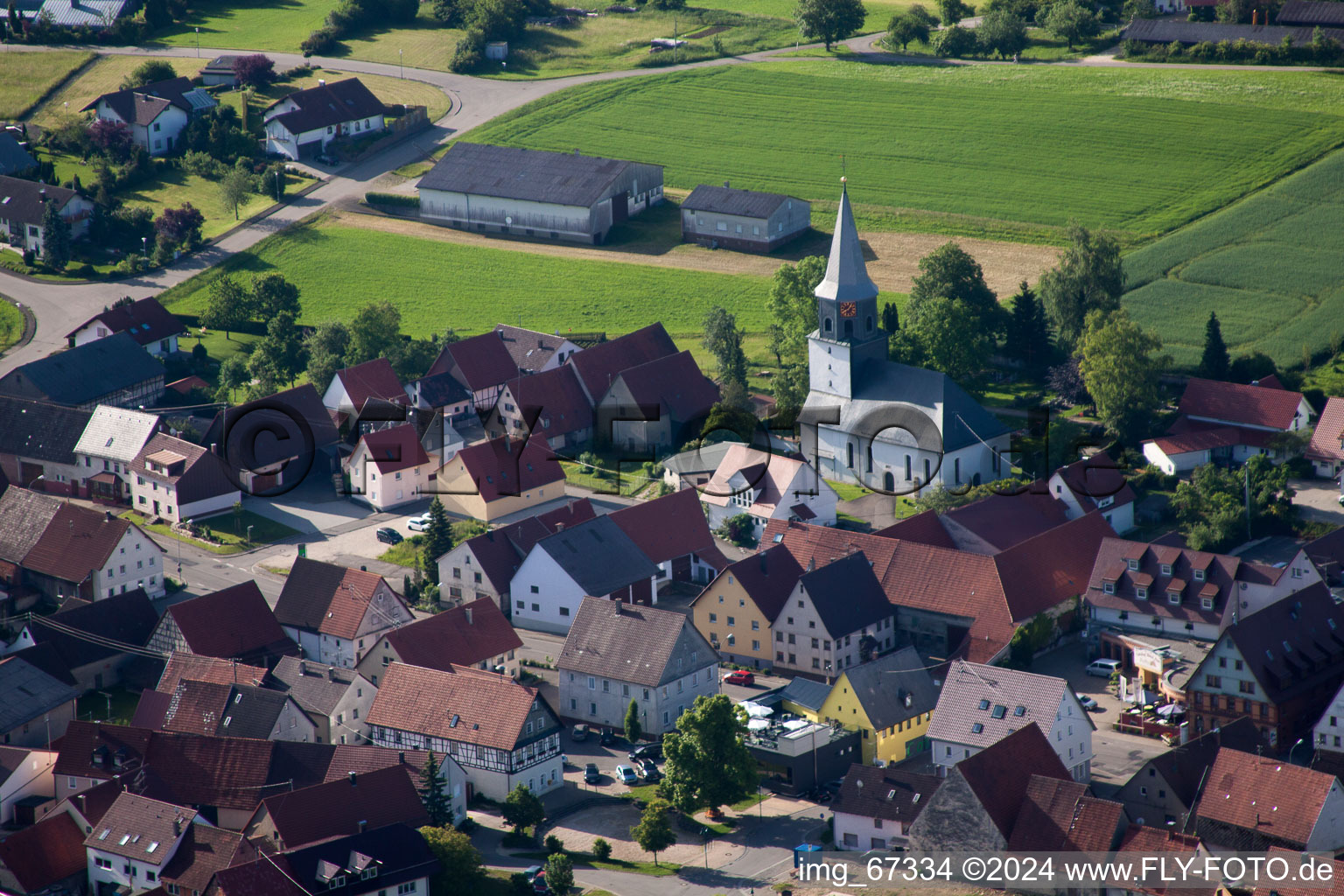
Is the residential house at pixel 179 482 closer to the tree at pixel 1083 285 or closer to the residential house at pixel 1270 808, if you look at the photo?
the tree at pixel 1083 285

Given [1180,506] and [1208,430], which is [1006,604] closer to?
[1180,506]

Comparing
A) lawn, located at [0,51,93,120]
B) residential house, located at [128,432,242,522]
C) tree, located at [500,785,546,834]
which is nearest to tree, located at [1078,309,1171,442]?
residential house, located at [128,432,242,522]

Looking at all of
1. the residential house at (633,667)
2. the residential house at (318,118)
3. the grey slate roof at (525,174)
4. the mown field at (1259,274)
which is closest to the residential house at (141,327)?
the grey slate roof at (525,174)

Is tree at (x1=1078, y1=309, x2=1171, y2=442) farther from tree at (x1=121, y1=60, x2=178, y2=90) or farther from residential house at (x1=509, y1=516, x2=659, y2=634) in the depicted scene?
tree at (x1=121, y1=60, x2=178, y2=90)

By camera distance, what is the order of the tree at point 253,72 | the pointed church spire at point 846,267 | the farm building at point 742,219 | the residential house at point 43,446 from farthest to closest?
the tree at point 253,72, the farm building at point 742,219, the residential house at point 43,446, the pointed church spire at point 846,267

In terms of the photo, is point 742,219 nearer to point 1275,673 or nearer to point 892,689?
point 892,689

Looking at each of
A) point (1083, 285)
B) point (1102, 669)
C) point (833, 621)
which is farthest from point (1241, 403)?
point (833, 621)

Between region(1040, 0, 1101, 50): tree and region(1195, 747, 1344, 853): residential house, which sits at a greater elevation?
region(1040, 0, 1101, 50): tree
